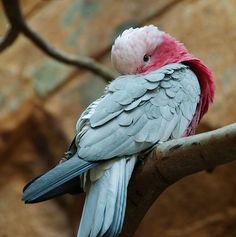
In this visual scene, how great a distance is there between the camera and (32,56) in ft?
9.43

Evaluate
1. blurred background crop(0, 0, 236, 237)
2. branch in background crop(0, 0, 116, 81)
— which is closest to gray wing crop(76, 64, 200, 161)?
branch in background crop(0, 0, 116, 81)

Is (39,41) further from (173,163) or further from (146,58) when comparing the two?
(173,163)

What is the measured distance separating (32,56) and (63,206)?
0.66 m

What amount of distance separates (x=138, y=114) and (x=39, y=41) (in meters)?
1.00

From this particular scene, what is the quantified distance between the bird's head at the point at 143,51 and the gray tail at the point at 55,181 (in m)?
0.31

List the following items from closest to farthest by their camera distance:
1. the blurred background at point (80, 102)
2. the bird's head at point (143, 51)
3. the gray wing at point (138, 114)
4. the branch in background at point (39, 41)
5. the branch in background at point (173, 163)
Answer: the branch in background at point (173, 163) < the gray wing at point (138, 114) < the bird's head at point (143, 51) < the branch in background at point (39, 41) < the blurred background at point (80, 102)

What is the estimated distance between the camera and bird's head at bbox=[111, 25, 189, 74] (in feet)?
4.91

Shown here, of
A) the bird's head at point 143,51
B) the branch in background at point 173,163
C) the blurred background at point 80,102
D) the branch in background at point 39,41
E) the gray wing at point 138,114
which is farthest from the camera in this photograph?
the blurred background at point 80,102

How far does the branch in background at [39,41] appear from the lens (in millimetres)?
2082

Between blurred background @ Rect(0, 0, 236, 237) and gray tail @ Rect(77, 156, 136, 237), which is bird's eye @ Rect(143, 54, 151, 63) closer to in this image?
gray tail @ Rect(77, 156, 136, 237)

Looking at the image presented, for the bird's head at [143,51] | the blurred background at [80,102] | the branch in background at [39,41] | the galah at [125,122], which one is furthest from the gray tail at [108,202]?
the blurred background at [80,102]

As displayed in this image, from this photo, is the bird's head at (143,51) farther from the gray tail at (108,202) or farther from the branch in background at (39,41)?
the branch in background at (39,41)

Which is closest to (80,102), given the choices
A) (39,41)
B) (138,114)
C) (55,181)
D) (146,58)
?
(39,41)

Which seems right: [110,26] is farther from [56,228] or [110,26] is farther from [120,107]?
[120,107]
